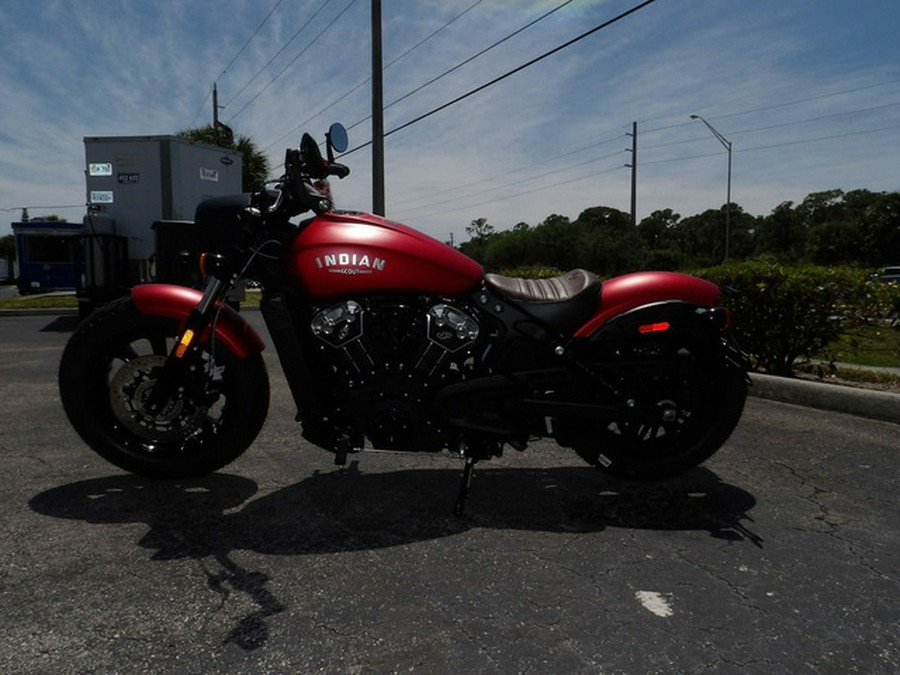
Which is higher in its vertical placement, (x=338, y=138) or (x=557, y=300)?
(x=338, y=138)

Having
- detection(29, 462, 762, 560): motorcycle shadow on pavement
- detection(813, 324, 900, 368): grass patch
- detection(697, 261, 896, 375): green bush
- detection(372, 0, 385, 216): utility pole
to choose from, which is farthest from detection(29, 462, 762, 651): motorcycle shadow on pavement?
detection(372, 0, 385, 216): utility pole

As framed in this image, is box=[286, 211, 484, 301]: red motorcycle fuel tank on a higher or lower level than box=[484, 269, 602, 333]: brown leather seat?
higher

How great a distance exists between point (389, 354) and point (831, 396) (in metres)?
3.71

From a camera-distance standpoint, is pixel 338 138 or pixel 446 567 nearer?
pixel 446 567

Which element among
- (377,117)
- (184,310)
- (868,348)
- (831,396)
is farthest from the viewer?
(377,117)

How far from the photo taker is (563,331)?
111 inches

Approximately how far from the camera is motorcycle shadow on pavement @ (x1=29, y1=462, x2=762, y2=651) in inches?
96.6

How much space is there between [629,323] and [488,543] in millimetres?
1164

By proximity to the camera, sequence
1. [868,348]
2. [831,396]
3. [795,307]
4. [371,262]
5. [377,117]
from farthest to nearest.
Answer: [377,117] < [868,348] < [795,307] < [831,396] < [371,262]

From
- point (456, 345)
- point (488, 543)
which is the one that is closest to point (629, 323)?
point (456, 345)

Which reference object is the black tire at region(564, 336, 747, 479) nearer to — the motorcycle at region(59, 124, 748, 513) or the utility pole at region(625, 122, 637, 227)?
the motorcycle at region(59, 124, 748, 513)

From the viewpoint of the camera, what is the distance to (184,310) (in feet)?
9.59

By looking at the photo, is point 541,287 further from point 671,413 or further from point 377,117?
point 377,117

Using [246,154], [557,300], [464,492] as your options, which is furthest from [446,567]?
[246,154]
